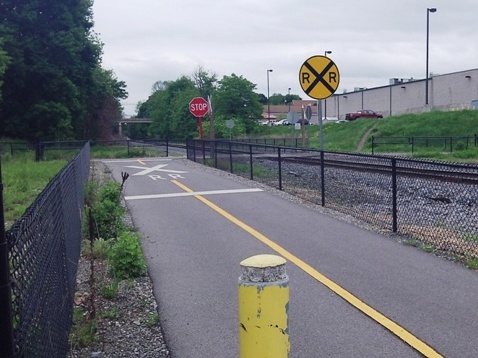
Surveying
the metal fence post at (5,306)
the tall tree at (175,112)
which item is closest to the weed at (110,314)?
the metal fence post at (5,306)

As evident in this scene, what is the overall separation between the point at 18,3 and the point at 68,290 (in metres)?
42.7

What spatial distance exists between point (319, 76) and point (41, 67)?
114ft

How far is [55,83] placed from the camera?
44.7 metres

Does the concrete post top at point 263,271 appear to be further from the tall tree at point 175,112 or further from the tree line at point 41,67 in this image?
the tall tree at point 175,112

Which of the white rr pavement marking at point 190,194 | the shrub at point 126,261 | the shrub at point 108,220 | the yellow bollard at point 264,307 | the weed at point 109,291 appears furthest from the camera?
the white rr pavement marking at point 190,194

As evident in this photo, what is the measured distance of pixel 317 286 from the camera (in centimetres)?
732

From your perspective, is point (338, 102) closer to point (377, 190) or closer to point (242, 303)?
point (377, 190)

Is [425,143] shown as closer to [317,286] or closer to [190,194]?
[190,194]

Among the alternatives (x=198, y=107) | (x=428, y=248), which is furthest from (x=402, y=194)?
(x=198, y=107)

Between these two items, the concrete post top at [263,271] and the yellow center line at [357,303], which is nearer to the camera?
the concrete post top at [263,271]

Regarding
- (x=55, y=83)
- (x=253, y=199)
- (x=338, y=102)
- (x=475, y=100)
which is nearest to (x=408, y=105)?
(x=475, y=100)

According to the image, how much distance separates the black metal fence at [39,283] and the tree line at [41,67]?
39.6 meters

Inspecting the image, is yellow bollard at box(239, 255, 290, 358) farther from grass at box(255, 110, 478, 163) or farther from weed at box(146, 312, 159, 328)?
grass at box(255, 110, 478, 163)

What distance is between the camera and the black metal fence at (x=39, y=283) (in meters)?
3.31
